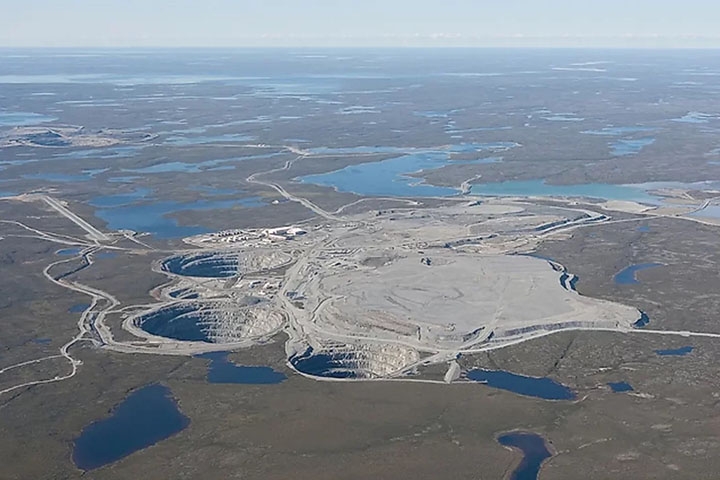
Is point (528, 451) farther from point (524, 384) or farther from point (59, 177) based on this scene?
point (59, 177)

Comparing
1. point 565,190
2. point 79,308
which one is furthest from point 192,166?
point 79,308

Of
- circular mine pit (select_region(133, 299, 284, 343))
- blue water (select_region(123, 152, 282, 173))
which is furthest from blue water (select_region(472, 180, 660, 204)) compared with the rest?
circular mine pit (select_region(133, 299, 284, 343))

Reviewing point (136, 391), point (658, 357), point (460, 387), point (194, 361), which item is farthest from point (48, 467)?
point (658, 357)

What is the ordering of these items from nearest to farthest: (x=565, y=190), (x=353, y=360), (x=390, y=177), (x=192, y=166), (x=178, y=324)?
(x=353, y=360) < (x=178, y=324) < (x=565, y=190) < (x=390, y=177) < (x=192, y=166)

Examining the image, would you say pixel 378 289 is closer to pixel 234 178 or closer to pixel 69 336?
pixel 69 336

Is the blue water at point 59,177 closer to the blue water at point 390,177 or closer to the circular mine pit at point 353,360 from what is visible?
the blue water at point 390,177

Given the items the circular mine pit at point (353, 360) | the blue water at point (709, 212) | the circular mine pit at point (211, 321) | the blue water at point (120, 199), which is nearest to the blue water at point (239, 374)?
the circular mine pit at point (353, 360)

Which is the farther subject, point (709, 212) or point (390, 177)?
point (390, 177)

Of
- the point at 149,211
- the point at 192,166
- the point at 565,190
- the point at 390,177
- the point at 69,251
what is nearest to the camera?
the point at 69,251

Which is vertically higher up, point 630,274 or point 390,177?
point 390,177
